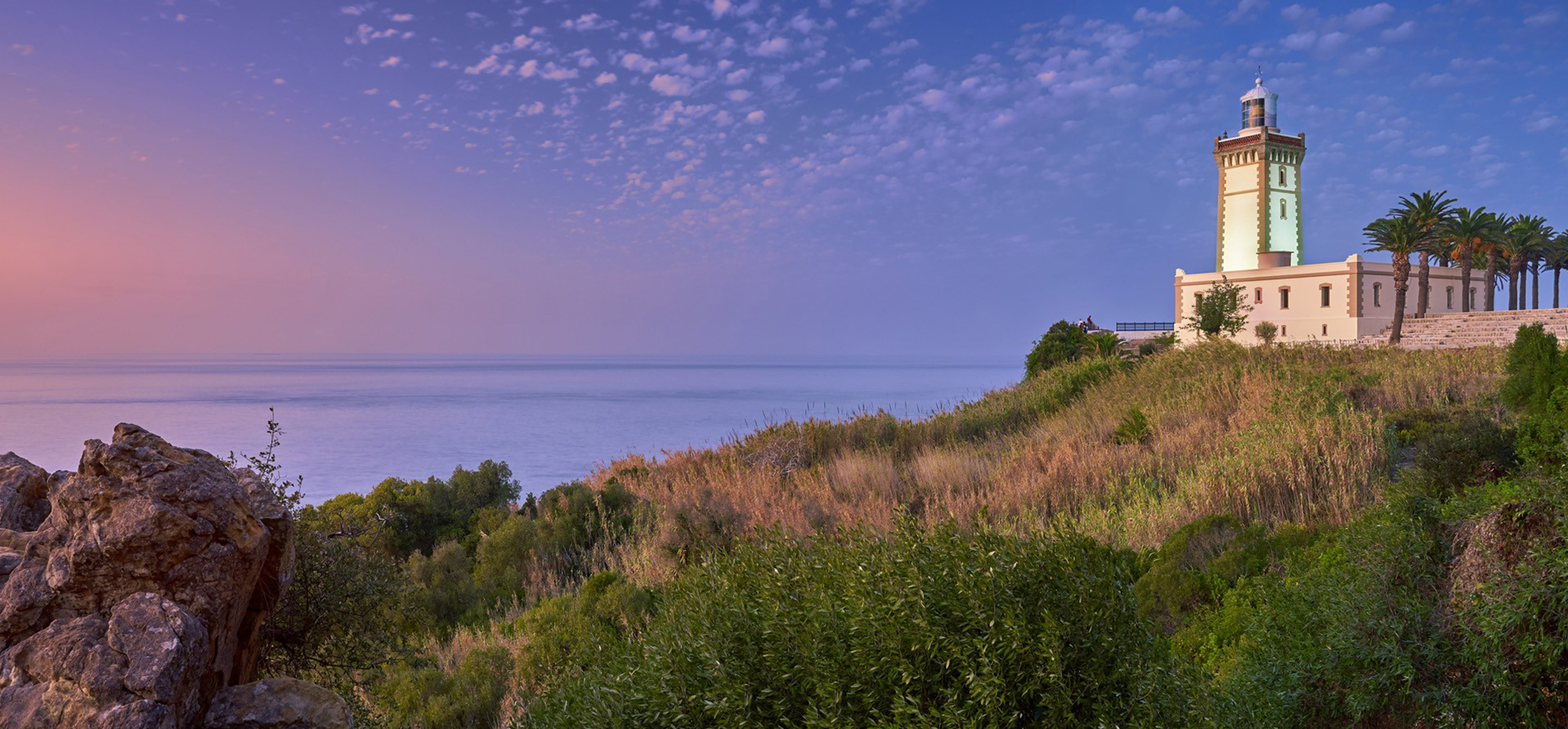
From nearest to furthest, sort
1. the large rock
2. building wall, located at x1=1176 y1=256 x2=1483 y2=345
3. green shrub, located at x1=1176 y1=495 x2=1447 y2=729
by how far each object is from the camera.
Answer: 1. the large rock
2. green shrub, located at x1=1176 y1=495 x2=1447 y2=729
3. building wall, located at x1=1176 y1=256 x2=1483 y2=345

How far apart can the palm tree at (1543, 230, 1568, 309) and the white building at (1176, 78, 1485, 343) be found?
11.4 feet

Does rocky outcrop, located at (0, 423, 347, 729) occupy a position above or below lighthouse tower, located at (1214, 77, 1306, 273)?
below

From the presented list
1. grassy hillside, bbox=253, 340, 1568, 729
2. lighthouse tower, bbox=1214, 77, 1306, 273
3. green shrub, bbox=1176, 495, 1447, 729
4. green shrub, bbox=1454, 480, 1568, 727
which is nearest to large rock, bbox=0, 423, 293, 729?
grassy hillside, bbox=253, 340, 1568, 729

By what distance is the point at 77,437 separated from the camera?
18078 millimetres

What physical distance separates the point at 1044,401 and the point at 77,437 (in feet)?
65.1

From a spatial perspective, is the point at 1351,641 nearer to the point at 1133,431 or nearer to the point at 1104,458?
the point at 1104,458

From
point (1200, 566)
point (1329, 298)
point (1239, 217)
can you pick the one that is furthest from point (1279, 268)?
point (1200, 566)

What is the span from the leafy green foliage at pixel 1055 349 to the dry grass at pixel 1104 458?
9.19 metres

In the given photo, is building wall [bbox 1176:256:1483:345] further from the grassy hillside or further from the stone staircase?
the grassy hillside

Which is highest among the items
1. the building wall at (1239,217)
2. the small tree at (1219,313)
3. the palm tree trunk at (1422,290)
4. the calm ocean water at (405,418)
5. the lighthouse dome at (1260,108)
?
the lighthouse dome at (1260,108)

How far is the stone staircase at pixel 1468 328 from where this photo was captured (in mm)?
37812

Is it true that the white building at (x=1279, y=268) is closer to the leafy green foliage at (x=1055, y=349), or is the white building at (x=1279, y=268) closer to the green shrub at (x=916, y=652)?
the leafy green foliage at (x=1055, y=349)

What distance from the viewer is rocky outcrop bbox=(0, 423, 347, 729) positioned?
271 centimetres

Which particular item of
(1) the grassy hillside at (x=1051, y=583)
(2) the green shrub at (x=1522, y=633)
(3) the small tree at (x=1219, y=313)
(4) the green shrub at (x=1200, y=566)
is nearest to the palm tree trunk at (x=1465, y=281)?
(3) the small tree at (x=1219, y=313)
